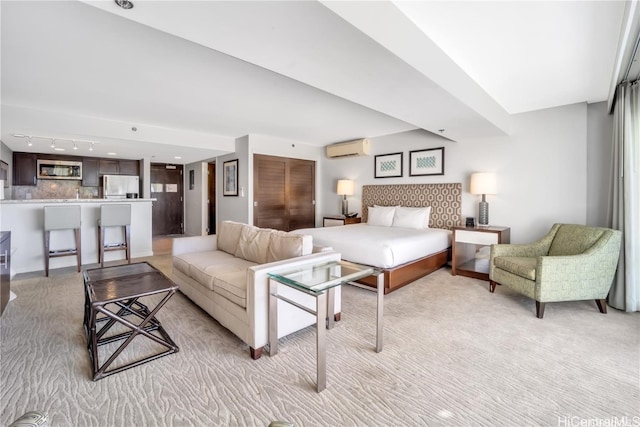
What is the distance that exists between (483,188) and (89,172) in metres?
8.09

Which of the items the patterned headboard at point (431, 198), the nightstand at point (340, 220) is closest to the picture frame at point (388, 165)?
the patterned headboard at point (431, 198)

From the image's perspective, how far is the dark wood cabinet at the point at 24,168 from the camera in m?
5.88

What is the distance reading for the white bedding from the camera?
334cm

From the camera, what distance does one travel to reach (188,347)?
2.19 meters

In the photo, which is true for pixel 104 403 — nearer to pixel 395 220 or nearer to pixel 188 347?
pixel 188 347

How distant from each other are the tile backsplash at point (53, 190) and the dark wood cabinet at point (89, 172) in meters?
0.19

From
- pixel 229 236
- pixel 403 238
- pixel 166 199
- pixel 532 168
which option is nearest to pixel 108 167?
pixel 166 199

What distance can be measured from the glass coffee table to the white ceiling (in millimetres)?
1530

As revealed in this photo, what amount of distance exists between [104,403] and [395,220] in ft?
14.2

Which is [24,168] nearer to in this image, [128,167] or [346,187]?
[128,167]

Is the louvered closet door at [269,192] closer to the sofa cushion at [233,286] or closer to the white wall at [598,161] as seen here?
the sofa cushion at [233,286]

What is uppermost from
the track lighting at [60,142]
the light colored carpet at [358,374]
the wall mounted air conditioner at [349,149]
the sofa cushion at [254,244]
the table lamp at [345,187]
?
the wall mounted air conditioner at [349,149]

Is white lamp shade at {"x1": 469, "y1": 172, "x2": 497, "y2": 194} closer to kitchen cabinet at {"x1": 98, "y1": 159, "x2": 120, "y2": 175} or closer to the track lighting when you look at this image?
the track lighting

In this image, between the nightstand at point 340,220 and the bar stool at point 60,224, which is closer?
the bar stool at point 60,224
